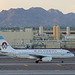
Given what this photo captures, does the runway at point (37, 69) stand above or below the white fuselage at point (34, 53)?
below

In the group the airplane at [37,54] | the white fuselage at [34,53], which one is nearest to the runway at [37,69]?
the airplane at [37,54]

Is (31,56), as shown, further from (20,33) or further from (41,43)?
(20,33)

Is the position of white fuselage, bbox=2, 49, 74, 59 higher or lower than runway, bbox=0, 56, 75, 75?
higher

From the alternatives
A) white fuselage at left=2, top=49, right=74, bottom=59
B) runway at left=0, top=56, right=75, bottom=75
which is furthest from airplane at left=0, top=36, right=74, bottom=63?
runway at left=0, top=56, right=75, bottom=75

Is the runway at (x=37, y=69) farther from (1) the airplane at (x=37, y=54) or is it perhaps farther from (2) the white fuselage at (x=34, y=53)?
(2) the white fuselage at (x=34, y=53)

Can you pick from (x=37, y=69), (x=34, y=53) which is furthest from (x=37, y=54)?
(x=37, y=69)

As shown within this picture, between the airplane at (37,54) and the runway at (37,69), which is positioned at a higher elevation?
the airplane at (37,54)

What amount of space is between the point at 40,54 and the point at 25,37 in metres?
60.3

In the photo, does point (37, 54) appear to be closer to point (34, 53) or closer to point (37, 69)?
point (34, 53)

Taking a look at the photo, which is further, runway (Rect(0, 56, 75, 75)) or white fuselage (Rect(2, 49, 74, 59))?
white fuselage (Rect(2, 49, 74, 59))

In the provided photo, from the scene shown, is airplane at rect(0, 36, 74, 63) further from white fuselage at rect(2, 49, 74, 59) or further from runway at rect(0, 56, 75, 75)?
runway at rect(0, 56, 75, 75)

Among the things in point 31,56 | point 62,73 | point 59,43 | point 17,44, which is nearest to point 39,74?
point 62,73

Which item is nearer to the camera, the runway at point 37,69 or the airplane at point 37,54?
the runway at point 37,69

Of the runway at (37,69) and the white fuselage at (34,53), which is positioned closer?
the runway at (37,69)
